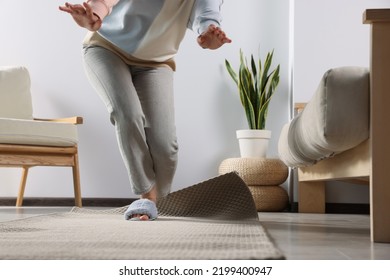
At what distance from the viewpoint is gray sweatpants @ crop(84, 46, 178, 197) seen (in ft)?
5.51

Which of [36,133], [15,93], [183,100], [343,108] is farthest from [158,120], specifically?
[15,93]

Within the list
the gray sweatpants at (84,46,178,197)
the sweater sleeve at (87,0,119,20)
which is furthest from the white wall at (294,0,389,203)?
the sweater sleeve at (87,0,119,20)

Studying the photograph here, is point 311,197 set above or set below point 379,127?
below

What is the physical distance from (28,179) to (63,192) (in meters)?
0.22

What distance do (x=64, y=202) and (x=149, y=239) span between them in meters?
2.47

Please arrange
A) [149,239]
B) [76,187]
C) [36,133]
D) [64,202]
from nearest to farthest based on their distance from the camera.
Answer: [149,239], [36,133], [76,187], [64,202]

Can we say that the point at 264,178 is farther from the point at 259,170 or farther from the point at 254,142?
the point at 254,142

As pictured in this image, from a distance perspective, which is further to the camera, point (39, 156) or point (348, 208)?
point (348, 208)

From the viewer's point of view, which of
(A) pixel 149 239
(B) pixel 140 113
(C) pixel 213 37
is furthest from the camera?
(B) pixel 140 113

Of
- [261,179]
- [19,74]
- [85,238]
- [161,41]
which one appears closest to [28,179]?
[19,74]

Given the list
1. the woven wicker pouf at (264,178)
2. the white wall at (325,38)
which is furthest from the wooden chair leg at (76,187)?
the white wall at (325,38)

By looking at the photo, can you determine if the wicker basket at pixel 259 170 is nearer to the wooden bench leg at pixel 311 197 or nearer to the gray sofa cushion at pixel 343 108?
the wooden bench leg at pixel 311 197

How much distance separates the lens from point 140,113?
168 cm
